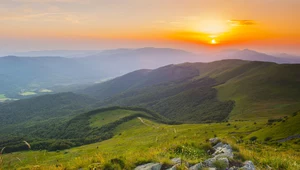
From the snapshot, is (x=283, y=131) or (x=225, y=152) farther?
(x=283, y=131)

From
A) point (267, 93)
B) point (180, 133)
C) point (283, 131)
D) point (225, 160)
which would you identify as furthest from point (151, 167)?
point (267, 93)

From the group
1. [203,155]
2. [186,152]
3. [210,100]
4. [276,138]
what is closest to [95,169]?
[186,152]

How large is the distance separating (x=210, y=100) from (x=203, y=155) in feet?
588

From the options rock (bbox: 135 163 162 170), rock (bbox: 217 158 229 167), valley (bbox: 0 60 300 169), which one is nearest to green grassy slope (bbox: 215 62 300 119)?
valley (bbox: 0 60 300 169)

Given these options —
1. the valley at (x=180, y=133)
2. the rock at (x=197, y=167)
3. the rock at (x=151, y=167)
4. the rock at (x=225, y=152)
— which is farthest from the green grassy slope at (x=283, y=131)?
the rock at (x=151, y=167)

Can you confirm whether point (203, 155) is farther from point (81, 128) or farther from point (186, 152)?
point (81, 128)

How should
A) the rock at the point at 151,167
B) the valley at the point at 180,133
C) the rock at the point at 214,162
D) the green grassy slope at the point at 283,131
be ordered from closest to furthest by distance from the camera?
the rock at the point at 151,167
the rock at the point at 214,162
the valley at the point at 180,133
the green grassy slope at the point at 283,131

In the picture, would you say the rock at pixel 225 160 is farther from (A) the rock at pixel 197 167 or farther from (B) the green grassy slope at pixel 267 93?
(B) the green grassy slope at pixel 267 93

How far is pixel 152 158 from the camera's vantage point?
399 inches

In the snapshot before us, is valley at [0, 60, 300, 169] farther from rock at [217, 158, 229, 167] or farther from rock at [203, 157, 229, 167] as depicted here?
rock at [217, 158, 229, 167]

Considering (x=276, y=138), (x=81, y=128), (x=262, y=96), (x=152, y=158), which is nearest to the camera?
(x=152, y=158)

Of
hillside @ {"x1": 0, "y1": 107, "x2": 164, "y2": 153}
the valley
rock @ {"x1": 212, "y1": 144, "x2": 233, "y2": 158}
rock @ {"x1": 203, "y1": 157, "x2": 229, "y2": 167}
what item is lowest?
hillside @ {"x1": 0, "y1": 107, "x2": 164, "y2": 153}

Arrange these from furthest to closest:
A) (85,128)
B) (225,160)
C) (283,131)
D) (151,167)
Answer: (85,128) → (283,131) → (225,160) → (151,167)

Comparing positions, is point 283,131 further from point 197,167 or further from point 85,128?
point 85,128
